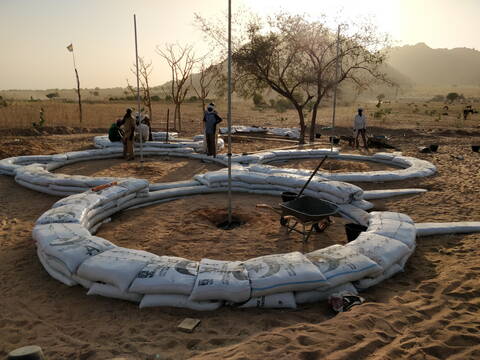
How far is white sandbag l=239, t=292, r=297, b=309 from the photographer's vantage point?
10.6 ft

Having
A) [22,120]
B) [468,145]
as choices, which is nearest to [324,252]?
[468,145]

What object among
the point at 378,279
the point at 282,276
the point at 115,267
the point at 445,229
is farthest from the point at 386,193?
the point at 115,267

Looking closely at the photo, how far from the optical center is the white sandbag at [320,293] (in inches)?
132

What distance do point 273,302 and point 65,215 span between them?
9.11ft

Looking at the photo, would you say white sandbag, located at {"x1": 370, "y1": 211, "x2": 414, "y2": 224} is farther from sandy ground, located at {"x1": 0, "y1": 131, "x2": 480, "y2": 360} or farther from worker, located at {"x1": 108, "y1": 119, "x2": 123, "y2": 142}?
worker, located at {"x1": 108, "y1": 119, "x2": 123, "y2": 142}

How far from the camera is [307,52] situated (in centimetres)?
1321

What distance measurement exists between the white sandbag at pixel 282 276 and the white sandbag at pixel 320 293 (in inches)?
3.9

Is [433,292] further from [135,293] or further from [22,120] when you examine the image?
→ [22,120]

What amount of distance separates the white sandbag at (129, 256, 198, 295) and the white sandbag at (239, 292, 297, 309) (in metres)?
0.51

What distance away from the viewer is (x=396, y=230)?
4289 millimetres

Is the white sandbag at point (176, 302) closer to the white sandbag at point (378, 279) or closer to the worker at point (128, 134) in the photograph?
the white sandbag at point (378, 279)

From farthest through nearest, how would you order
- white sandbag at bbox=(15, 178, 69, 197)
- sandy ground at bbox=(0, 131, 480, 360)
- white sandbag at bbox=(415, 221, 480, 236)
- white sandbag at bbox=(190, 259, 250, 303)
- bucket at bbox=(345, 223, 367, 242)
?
white sandbag at bbox=(15, 178, 69, 197), white sandbag at bbox=(415, 221, 480, 236), bucket at bbox=(345, 223, 367, 242), white sandbag at bbox=(190, 259, 250, 303), sandy ground at bbox=(0, 131, 480, 360)

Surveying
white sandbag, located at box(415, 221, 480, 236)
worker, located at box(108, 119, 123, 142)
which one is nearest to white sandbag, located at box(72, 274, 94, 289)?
white sandbag, located at box(415, 221, 480, 236)

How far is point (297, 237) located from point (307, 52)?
32.2 ft
